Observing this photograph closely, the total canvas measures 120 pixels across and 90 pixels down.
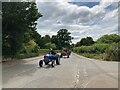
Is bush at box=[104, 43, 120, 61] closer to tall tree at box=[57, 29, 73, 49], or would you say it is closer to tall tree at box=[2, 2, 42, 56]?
tall tree at box=[2, 2, 42, 56]

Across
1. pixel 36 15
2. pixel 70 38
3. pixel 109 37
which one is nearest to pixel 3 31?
pixel 36 15

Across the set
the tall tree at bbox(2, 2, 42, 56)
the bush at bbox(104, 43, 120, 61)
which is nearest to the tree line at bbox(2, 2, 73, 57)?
the tall tree at bbox(2, 2, 42, 56)

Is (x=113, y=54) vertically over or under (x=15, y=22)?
under

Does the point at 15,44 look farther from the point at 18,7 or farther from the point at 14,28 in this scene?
the point at 18,7

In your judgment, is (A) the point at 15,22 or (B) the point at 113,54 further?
(B) the point at 113,54

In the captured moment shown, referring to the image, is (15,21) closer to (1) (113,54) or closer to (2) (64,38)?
(1) (113,54)

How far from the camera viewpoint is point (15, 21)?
110 feet

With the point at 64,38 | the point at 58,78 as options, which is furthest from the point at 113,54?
the point at 64,38

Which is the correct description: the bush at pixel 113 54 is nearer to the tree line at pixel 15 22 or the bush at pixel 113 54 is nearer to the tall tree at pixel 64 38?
the tree line at pixel 15 22

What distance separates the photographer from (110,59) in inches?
1679

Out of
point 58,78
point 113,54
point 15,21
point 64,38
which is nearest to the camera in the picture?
point 58,78

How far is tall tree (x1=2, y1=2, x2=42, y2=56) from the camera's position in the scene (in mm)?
33406

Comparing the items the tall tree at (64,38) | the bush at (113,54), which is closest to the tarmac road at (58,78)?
the bush at (113,54)

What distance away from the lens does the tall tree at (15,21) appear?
33.4 m
